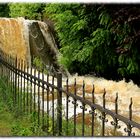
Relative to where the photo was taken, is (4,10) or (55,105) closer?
(55,105)

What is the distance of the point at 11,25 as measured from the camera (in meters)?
13.3

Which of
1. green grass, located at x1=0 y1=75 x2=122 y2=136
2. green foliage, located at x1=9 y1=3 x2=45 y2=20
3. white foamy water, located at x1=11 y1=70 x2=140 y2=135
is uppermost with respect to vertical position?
green foliage, located at x1=9 y1=3 x2=45 y2=20

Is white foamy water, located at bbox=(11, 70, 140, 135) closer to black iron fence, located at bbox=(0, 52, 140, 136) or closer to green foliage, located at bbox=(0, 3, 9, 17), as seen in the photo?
black iron fence, located at bbox=(0, 52, 140, 136)

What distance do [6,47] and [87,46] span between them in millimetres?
2897

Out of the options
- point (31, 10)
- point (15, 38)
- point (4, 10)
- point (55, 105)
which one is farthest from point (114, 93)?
point (4, 10)

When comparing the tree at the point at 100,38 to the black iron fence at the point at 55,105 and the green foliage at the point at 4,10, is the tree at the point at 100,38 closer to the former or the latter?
the black iron fence at the point at 55,105

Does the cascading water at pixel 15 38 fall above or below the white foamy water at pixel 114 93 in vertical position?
above

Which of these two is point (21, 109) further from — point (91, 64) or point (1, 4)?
point (1, 4)

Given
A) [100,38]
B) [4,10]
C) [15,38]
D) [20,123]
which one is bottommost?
[20,123]

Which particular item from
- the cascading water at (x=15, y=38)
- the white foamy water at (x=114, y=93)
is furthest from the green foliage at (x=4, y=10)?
the white foamy water at (x=114, y=93)

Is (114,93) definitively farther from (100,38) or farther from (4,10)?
(4,10)

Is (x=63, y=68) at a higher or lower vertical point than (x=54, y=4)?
lower

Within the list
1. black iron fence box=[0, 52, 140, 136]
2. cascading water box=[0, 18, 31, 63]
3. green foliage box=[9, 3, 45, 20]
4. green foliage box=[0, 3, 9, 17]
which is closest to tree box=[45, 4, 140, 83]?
cascading water box=[0, 18, 31, 63]

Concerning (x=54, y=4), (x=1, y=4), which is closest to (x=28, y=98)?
(x=54, y=4)
